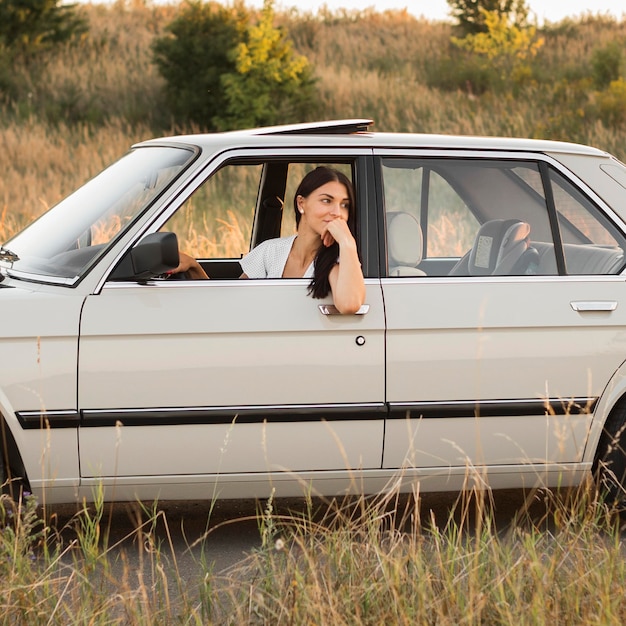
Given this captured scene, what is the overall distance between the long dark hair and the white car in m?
0.05

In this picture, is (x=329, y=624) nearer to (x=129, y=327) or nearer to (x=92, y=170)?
(x=129, y=327)

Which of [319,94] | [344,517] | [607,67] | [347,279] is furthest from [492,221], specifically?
[607,67]

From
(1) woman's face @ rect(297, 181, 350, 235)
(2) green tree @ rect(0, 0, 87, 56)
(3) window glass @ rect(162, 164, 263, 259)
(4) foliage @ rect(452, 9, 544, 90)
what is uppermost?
(2) green tree @ rect(0, 0, 87, 56)

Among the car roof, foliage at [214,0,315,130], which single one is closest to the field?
the car roof

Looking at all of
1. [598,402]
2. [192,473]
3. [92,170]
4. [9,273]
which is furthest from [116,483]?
[92,170]

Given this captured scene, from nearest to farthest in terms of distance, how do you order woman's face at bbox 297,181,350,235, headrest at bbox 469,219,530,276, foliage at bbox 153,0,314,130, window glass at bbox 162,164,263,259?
woman's face at bbox 297,181,350,235
headrest at bbox 469,219,530,276
window glass at bbox 162,164,263,259
foliage at bbox 153,0,314,130

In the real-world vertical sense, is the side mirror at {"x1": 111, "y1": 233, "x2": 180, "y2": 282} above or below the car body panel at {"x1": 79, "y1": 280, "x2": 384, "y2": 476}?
above

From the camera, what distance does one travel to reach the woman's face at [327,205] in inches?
193

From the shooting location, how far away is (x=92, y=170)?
19078 mm

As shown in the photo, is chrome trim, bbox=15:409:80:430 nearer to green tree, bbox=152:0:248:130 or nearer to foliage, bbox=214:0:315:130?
foliage, bbox=214:0:315:130

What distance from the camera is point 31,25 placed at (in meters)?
31.5

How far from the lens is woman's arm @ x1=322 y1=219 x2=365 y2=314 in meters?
4.55

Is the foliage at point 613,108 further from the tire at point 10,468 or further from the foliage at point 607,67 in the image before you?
the tire at point 10,468

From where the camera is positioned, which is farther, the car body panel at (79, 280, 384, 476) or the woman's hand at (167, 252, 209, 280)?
the woman's hand at (167, 252, 209, 280)
